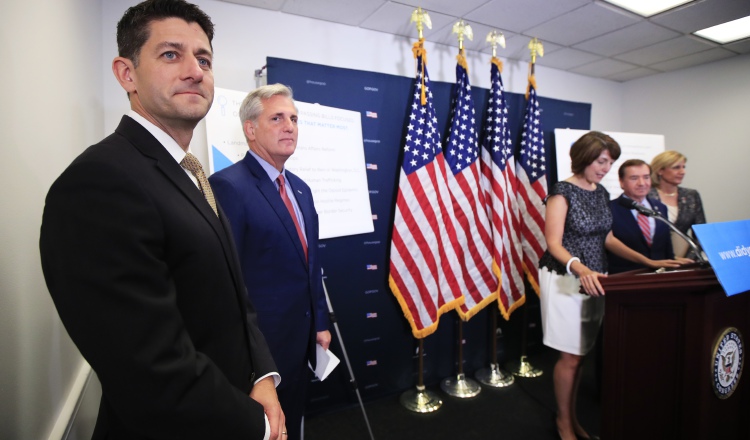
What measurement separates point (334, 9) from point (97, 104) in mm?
1613

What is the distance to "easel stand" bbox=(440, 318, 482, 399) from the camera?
2781 mm

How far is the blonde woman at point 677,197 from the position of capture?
8.85ft

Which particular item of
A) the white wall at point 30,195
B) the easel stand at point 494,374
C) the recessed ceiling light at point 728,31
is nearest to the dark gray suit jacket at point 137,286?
the white wall at point 30,195

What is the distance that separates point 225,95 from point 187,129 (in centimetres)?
138

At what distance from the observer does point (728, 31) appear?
3418 mm

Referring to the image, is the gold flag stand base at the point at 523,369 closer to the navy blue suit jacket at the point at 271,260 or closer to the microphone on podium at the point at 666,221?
the microphone on podium at the point at 666,221

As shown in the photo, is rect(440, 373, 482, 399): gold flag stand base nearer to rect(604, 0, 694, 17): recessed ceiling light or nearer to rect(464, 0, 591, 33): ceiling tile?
rect(464, 0, 591, 33): ceiling tile

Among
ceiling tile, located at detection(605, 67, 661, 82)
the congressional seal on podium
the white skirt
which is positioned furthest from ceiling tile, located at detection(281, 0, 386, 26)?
ceiling tile, located at detection(605, 67, 661, 82)

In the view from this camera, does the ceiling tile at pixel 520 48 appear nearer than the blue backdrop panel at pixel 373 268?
No

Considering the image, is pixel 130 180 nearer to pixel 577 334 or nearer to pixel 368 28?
pixel 577 334

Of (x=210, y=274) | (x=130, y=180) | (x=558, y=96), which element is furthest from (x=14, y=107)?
(x=558, y=96)

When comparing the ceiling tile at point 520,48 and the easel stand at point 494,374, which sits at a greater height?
the ceiling tile at point 520,48

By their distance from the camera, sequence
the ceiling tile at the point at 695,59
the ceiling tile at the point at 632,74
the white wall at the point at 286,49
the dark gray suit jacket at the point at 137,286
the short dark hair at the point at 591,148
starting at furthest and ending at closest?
the ceiling tile at the point at 632,74
the ceiling tile at the point at 695,59
the white wall at the point at 286,49
the short dark hair at the point at 591,148
the dark gray suit jacket at the point at 137,286

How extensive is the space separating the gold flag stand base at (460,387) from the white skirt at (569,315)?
3.04 ft
